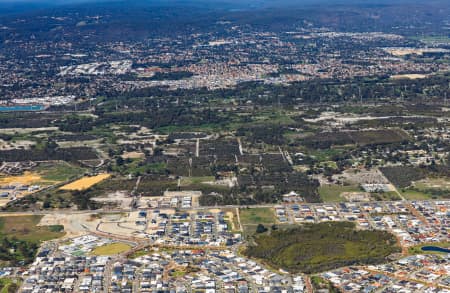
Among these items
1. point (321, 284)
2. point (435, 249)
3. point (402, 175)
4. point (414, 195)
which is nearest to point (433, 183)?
point (402, 175)

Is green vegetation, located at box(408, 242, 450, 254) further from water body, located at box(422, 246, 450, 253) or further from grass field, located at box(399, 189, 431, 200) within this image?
grass field, located at box(399, 189, 431, 200)

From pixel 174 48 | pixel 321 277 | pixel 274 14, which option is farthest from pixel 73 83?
pixel 274 14

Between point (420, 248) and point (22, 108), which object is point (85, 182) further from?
point (22, 108)

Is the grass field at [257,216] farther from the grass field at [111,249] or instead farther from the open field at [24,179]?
the open field at [24,179]

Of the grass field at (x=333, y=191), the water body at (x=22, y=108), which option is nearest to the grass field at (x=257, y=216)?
the grass field at (x=333, y=191)

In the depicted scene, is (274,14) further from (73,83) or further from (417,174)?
(417,174)

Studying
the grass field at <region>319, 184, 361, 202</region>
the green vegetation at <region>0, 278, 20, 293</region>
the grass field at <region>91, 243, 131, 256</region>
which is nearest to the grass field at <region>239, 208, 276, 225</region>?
the grass field at <region>319, 184, 361, 202</region>
